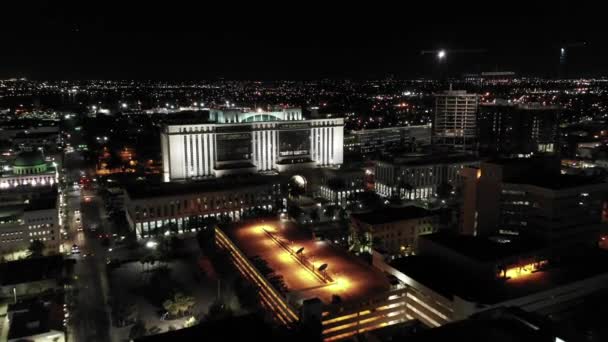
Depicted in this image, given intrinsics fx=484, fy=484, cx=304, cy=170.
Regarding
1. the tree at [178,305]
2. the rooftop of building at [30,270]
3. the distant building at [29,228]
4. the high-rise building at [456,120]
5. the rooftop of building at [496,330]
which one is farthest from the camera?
the high-rise building at [456,120]

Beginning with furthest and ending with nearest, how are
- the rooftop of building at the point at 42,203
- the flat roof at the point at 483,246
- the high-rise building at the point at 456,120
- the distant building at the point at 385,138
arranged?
the distant building at the point at 385,138, the high-rise building at the point at 456,120, the rooftop of building at the point at 42,203, the flat roof at the point at 483,246

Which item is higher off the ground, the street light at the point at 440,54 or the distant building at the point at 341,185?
the street light at the point at 440,54

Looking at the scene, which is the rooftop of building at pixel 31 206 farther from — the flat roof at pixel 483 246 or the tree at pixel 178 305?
the flat roof at pixel 483 246

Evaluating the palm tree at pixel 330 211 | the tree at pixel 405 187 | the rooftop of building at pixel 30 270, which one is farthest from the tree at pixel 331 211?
the rooftop of building at pixel 30 270

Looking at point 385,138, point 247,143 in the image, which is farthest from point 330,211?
point 385,138

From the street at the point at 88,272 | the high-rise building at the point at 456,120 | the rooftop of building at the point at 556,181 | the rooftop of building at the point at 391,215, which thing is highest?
the high-rise building at the point at 456,120

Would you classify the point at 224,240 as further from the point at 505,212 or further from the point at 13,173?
the point at 13,173

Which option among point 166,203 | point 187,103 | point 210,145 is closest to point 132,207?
point 166,203

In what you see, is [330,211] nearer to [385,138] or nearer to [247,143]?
→ [247,143]
